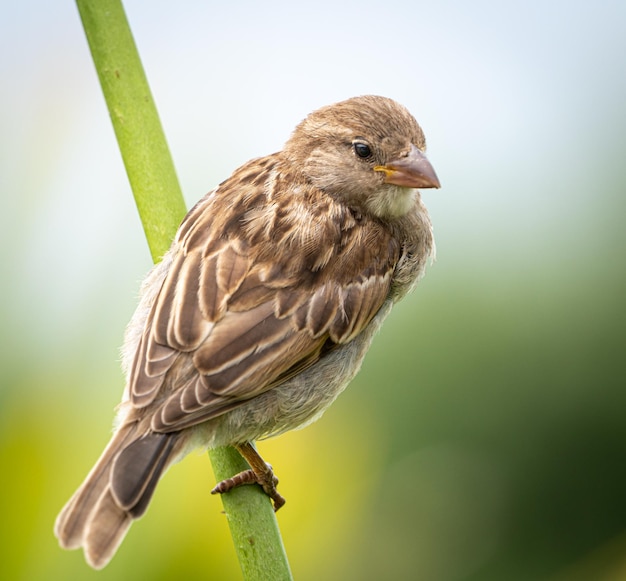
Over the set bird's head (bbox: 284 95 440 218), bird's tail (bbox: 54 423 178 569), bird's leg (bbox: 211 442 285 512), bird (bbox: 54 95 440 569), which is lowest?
bird's leg (bbox: 211 442 285 512)

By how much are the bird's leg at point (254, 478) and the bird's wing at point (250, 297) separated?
177 millimetres

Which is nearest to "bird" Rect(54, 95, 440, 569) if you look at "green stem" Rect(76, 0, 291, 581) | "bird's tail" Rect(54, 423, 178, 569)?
"bird's tail" Rect(54, 423, 178, 569)

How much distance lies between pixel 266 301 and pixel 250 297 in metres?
0.05

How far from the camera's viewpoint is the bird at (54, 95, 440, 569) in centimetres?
266

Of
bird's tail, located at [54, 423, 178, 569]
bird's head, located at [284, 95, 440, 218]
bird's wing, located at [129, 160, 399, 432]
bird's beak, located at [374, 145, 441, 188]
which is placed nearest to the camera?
bird's tail, located at [54, 423, 178, 569]

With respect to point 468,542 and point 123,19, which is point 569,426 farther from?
point 123,19

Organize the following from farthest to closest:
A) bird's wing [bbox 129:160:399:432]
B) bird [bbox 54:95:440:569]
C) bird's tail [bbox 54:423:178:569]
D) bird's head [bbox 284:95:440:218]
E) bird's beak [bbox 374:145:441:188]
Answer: bird's head [bbox 284:95:440:218] → bird's beak [bbox 374:145:441:188] → bird's wing [bbox 129:160:399:432] → bird [bbox 54:95:440:569] → bird's tail [bbox 54:423:178:569]

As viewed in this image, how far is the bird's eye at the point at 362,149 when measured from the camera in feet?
10.8

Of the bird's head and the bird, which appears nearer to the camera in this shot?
the bird

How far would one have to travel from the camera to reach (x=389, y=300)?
3.39 meters

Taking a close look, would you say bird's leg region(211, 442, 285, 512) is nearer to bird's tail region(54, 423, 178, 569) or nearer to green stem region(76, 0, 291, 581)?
green stem region(76, 0, 291, 581)

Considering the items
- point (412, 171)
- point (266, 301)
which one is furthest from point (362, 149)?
point (266, 301)

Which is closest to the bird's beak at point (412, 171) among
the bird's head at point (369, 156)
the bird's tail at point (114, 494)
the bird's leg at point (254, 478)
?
the bird's head at point (369, 156)

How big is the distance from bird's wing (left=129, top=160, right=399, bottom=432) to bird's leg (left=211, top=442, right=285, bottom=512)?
0.58 ft
